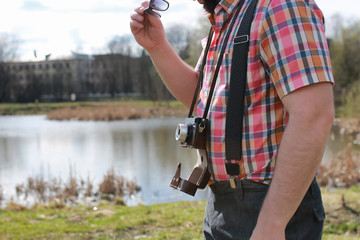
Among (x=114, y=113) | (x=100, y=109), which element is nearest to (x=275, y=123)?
(x=114, y=113)

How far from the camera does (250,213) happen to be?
1021 mm

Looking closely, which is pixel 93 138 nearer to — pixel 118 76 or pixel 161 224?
pixel 161 224

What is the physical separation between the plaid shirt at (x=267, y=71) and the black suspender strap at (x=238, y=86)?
15 millimetres

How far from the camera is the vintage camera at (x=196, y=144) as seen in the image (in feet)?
3.62

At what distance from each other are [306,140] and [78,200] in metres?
6.99

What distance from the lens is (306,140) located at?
0.88m

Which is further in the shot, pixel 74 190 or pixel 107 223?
pixel 74 190

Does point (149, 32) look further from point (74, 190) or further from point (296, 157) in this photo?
point (74, 190)

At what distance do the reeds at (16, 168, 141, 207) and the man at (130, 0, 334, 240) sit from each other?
6.48 metres

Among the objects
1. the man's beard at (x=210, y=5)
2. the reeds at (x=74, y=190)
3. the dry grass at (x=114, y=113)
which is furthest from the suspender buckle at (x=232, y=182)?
the dry grass at (x=114, y=113)

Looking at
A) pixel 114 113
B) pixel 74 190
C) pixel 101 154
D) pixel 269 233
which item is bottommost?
pixel 101 154

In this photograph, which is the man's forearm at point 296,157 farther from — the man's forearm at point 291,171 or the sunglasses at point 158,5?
the sunglasses at point 158,5

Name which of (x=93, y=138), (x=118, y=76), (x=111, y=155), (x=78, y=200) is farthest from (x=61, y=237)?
(x=118, y=76)

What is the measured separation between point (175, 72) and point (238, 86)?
1.78 feet
